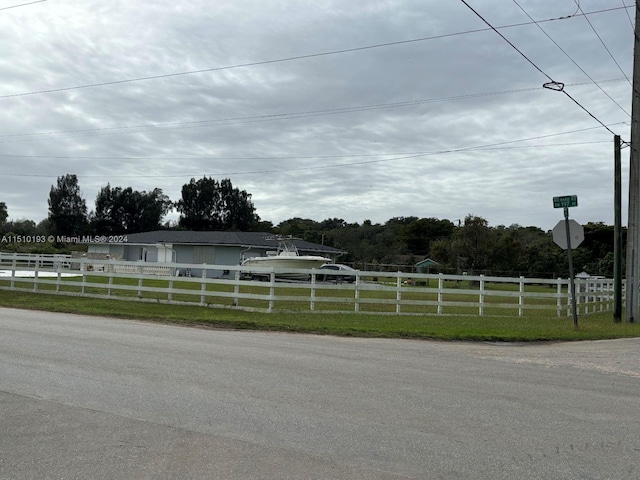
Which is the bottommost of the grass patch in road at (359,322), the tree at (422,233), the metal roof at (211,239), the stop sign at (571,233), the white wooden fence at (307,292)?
the grass patch in road at (359,322)

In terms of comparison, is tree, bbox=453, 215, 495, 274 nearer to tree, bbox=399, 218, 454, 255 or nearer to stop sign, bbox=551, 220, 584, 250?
tree, bbox=399, 218, 454, 255

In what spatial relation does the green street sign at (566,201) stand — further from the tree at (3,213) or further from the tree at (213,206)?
the tree at (3,213)

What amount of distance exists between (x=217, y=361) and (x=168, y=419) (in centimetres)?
330

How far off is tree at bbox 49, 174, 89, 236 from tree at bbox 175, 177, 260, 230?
1405 cm

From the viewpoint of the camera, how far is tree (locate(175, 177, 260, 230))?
289 ft

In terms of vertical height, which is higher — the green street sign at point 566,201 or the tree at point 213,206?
the tree at point 213,206

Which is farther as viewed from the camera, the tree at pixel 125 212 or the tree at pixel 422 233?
the tree at pixel 422 233

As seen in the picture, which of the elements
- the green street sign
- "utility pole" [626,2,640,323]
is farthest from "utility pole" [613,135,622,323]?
the green street sign

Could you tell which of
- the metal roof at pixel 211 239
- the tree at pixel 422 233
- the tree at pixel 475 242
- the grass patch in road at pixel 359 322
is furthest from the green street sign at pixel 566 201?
the tree at pixel 422 233

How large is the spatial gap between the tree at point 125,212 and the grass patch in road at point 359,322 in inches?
2668

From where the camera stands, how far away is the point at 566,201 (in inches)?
644

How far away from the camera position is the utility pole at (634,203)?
2036cm

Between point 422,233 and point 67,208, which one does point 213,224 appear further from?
point 422,233

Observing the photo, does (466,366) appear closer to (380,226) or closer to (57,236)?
(57,236)
